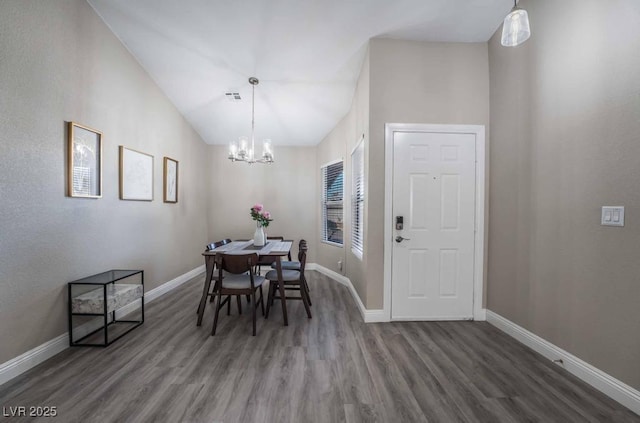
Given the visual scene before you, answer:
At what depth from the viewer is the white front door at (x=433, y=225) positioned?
116 inches

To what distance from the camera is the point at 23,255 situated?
2.03 m

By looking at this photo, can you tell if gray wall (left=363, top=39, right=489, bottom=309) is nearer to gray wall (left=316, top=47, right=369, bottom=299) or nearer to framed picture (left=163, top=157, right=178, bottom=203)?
gray wall (left=316, top=47, right=369, bottom=299)

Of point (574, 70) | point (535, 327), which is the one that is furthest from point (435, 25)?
point (535, 327)

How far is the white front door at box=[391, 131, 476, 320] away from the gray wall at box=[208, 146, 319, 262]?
8.83ft

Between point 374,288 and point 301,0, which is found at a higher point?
point 301,0

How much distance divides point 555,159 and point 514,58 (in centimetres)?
118

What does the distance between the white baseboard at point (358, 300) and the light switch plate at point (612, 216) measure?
79.6 inches

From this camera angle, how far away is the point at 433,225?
296 centimetres

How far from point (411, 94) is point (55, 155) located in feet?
11.6

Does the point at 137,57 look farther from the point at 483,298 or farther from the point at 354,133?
the point at 483,298

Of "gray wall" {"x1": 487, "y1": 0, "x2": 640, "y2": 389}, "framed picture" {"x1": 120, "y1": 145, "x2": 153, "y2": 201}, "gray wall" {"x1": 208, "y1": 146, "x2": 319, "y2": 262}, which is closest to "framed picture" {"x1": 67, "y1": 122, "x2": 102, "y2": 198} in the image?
"framed picture" {"x1": 120, "y1": 145, "x2": 153, "y2": 201}

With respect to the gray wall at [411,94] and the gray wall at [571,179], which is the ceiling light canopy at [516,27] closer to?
the gray wall at [571,179]

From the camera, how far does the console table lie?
7.81 ft

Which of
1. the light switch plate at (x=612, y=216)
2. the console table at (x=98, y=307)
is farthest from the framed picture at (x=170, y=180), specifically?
the light switch plate at (x=612, y=216)
